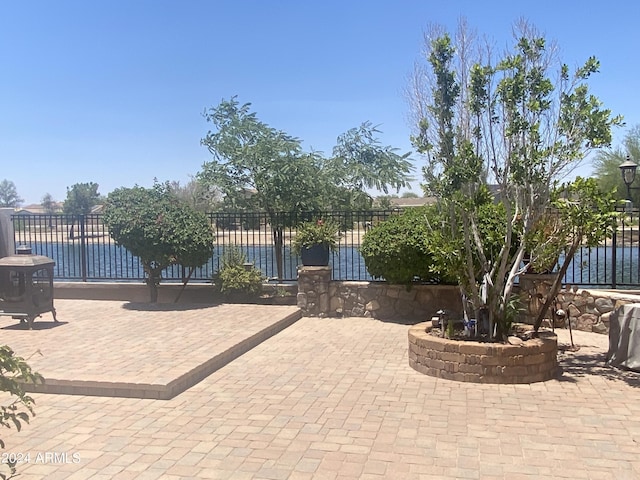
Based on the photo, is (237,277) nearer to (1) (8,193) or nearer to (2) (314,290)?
(2) (314,290)

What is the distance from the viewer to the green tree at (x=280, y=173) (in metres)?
12.3

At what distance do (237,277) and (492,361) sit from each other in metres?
5.85

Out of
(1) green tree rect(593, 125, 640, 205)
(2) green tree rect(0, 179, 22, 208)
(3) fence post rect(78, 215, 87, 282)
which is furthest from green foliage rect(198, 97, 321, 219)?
(2) green tree rect(0, 179, 22, 208)

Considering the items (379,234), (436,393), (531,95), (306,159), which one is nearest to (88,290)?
(306,159)

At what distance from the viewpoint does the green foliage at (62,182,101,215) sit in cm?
7391

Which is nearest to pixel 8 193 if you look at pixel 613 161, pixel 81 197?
pixel 81 197

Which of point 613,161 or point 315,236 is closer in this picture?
point 315,236

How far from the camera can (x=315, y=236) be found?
10328 mm

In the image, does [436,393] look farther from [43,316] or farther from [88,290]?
[88,290]

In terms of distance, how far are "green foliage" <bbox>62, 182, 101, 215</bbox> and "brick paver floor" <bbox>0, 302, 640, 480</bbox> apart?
7239 cm

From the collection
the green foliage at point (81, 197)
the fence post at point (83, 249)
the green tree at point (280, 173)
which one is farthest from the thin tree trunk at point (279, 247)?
the green foliage at point (81, 197)

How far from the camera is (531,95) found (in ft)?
20.4

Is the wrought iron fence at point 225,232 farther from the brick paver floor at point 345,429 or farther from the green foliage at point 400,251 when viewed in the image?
the brick paver floor at point 345,429

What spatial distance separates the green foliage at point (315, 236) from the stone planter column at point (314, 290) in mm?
422
